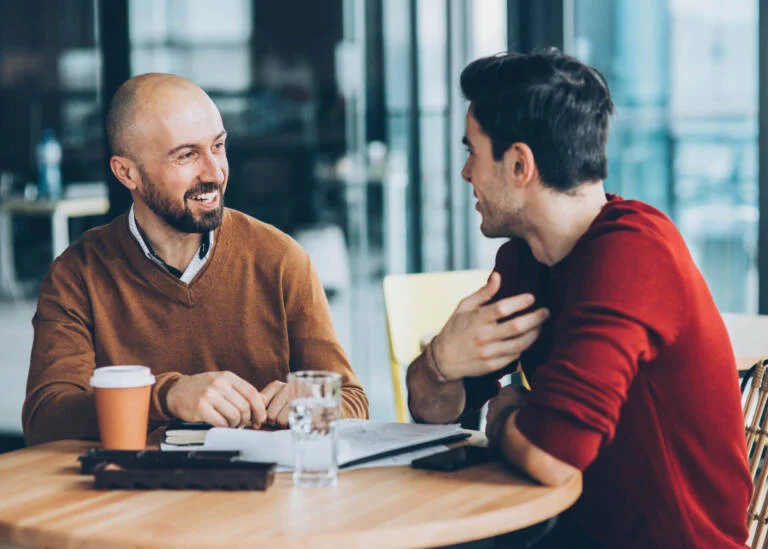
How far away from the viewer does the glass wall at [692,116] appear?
11.7 ft

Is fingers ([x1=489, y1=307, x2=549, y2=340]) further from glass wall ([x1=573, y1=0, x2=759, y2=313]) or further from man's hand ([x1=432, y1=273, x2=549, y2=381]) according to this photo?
glass wall ([x1=573, y1=0, x2=759, y2=313])

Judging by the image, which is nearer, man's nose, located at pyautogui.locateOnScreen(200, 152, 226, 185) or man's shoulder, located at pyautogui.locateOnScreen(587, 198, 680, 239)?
man's shoulder, located at pyautogui.locateOnScreen(587, 198, 680, 239)

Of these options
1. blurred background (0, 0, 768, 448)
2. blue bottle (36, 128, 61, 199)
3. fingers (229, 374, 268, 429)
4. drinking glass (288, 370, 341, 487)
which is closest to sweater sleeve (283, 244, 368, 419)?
fingers (229, 374, 268, 429)

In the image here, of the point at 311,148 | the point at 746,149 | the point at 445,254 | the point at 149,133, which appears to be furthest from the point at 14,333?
the point at 746,149

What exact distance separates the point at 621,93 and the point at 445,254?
1.06 m

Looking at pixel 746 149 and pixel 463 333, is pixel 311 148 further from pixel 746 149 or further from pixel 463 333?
pixel 463 333

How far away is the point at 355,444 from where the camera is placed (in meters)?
1.52

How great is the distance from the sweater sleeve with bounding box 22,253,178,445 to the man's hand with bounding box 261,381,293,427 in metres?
0.17

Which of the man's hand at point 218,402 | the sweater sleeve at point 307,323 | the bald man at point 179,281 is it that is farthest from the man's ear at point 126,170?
the man's hand at point 218,402

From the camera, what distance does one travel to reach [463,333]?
1576 millimetres

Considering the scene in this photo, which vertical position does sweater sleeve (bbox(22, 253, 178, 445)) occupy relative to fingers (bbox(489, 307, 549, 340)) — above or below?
below

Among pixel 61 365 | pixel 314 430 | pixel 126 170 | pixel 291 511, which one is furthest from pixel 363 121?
pixel 291 511

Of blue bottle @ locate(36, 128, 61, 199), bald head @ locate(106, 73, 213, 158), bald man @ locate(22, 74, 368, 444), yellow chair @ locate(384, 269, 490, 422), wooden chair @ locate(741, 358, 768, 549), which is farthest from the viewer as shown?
blue bottle @ locate(36, 128, 61, 199)

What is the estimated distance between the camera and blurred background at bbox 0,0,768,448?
12.0 ft
